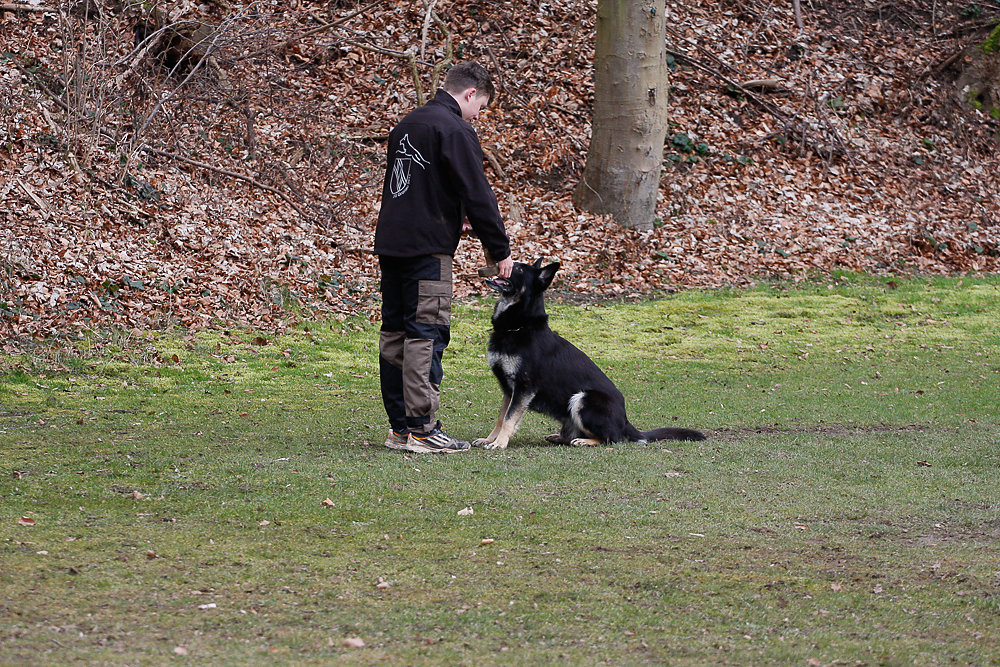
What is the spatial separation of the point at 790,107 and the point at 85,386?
14414 mm

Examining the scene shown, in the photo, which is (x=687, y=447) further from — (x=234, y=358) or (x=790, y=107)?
(x=790, y=107)

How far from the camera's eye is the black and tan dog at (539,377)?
7.29 meters

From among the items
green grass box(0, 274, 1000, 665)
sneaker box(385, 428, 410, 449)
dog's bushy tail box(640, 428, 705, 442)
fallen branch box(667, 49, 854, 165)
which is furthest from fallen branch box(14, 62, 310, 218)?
fallen branch box(667, 49, 854, 165)

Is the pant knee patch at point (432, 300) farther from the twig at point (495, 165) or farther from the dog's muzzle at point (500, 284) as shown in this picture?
the twig at point (495, 165)

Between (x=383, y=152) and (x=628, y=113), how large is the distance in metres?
3.85

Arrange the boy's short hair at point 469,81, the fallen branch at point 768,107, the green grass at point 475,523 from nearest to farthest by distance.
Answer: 1. the green grass at point 475,523
2. the boy's short hair at point 469,81
3. the fallen branch at point 768,107

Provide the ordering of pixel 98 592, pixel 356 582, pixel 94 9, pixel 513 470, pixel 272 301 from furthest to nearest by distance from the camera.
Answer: pixel 94 9 < pixel 272 301 < pixel 513 470 < pixel 356 582 < pixel 98 592

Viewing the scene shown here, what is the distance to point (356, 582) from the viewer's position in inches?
173

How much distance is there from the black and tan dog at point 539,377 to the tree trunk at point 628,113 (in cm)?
912

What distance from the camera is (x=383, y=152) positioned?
55.2ft

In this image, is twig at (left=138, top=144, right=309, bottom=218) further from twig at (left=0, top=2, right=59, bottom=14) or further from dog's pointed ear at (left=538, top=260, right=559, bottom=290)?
dog's pointed ear at (left=538, top=260, right=559, bottom=290)

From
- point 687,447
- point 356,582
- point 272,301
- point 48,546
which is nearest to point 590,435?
point 687,447

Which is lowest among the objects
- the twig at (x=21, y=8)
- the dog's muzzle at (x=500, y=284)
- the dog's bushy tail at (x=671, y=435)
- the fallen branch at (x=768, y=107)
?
the dog's bushy tail at (x=671, y=435)

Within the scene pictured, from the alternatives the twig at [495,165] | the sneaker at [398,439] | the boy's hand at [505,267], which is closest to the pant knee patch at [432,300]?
the boy's hand at [505,267]
